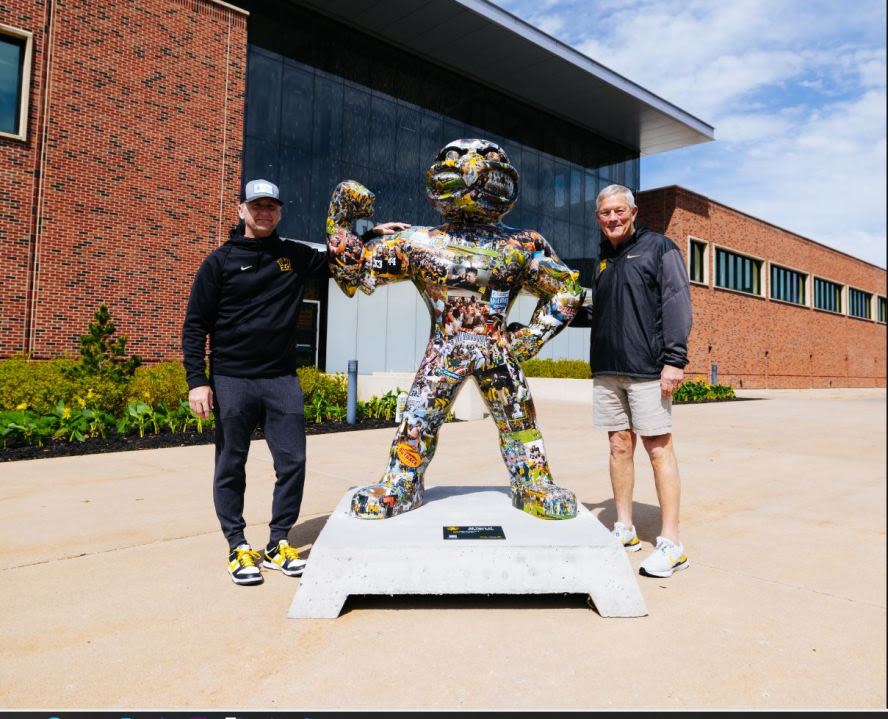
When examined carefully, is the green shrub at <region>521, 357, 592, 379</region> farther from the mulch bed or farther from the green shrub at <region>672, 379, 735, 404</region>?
the mulch bed

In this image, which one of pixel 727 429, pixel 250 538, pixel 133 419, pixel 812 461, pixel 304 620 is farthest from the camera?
pixel 727 429

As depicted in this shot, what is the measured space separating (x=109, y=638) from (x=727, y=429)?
8.79 m

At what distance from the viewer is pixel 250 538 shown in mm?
3609

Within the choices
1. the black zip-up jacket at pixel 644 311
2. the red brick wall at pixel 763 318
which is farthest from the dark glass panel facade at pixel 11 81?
the red brick wall at pixel 763 318

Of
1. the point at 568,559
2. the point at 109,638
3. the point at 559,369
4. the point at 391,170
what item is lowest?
the point at 109,638

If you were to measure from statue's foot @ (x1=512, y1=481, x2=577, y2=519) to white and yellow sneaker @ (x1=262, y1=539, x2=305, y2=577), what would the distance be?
108 centimetres

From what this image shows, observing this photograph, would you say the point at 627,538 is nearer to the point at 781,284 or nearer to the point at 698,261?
the point at 698,261

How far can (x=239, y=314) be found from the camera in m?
2.98

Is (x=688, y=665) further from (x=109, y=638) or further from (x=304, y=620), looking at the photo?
(x=109, y=638)

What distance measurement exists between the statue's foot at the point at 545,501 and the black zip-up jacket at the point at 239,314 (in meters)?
1.30

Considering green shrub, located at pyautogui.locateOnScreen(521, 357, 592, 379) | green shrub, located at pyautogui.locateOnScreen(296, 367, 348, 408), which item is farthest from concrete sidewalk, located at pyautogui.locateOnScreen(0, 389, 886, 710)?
green shrub, located at pyautogui.locateOnScreen(521, 357, 592, 379)

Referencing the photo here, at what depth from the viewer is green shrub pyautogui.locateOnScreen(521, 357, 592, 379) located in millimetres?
17969

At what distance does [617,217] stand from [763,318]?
2491 centimetres

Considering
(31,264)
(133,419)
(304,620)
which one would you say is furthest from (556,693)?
(31,264)
